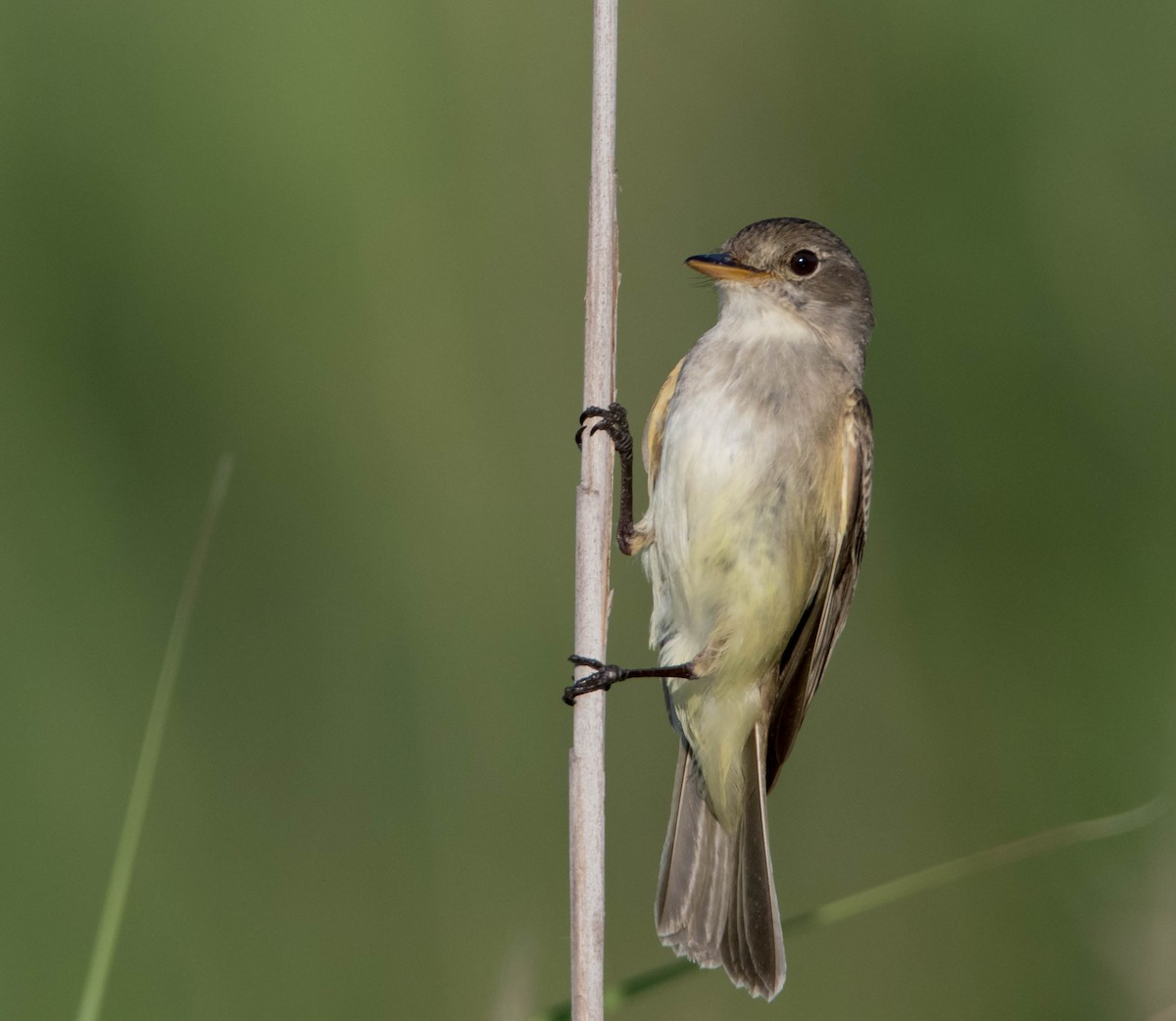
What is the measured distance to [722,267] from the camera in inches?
146

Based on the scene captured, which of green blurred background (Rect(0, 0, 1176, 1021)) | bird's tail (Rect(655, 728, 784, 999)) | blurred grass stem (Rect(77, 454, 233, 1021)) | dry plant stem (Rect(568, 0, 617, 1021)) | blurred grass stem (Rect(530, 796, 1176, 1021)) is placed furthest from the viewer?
green blurred background (Rect(0, 0, 1176, 1021))

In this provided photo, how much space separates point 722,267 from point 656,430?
463 mm

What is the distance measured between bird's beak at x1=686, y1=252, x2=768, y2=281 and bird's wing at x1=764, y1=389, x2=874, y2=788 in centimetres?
42

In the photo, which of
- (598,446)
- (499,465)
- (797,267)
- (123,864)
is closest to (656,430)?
(797,267)

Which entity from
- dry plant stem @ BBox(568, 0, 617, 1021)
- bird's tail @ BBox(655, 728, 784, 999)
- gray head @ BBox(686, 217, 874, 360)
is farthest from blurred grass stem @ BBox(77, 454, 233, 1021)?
gray head @ BBox(686, 217, 874, 360)

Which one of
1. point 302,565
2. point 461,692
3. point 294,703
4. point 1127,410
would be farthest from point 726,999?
point 1127,410

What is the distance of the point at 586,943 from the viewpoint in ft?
8.28

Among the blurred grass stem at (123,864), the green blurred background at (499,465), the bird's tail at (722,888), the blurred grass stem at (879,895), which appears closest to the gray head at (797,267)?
the green blurred background at (499,465)

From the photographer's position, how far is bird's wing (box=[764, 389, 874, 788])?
12.3 ft

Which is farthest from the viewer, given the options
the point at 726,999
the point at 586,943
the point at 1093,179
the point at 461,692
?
the point at 1093,179

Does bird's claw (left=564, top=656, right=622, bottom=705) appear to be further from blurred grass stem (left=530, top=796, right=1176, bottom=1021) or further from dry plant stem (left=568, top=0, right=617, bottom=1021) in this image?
blurred grass stem (left=530, top=796, right=1176, bottom=1021)

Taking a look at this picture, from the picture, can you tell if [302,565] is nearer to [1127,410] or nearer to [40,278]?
[40,278]

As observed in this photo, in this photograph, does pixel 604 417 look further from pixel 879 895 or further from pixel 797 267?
pixel 797 267

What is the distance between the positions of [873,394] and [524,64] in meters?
1.64
